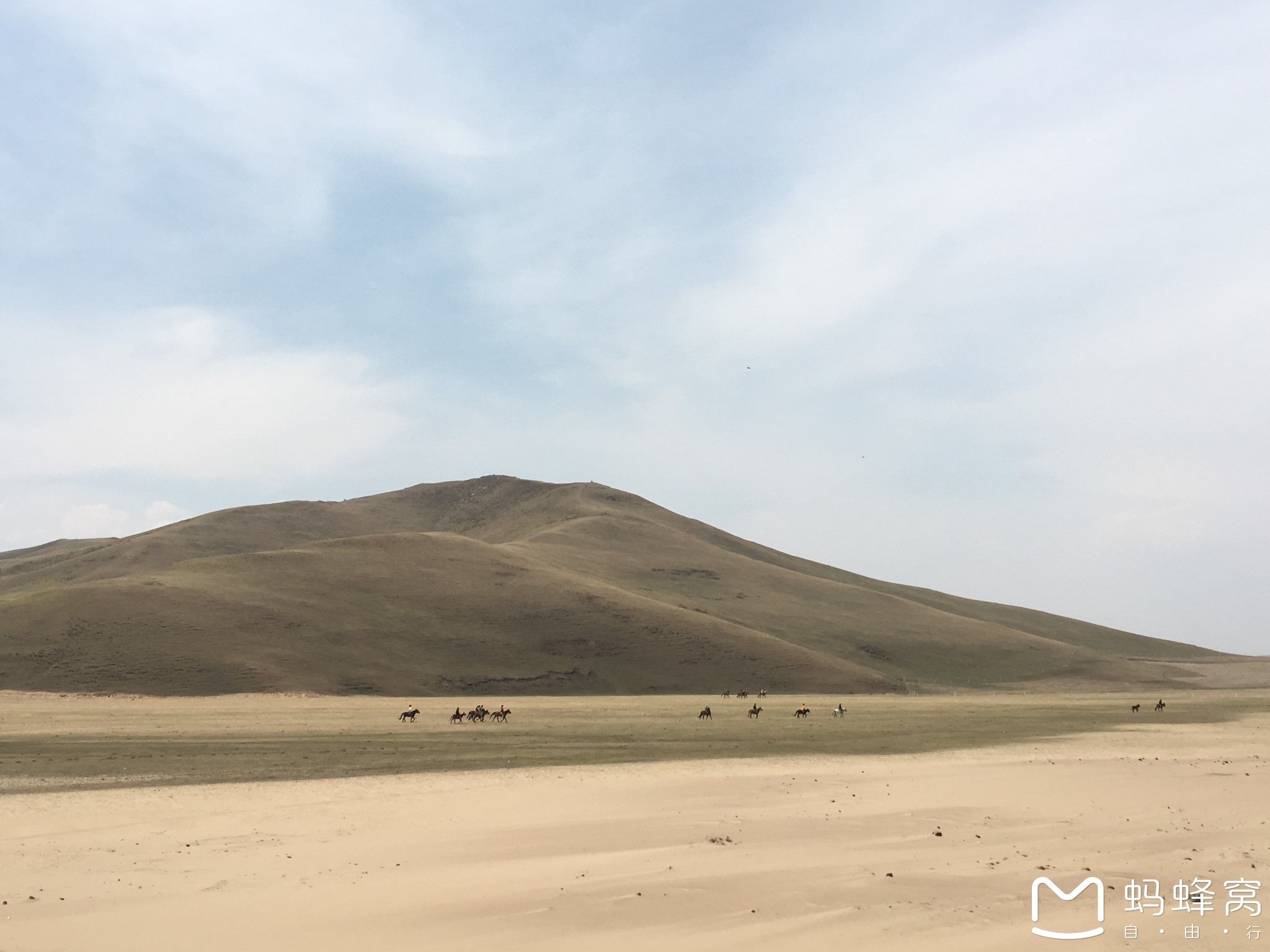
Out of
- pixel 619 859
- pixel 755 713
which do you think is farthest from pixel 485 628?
pixel 619 859

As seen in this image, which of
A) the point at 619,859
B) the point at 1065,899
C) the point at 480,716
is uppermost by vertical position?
the point at 1065,899

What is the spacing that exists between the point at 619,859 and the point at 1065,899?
571 centimetres

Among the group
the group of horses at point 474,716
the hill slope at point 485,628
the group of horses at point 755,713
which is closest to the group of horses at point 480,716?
the group of horses at point 474,716

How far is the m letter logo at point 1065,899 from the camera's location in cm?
1003

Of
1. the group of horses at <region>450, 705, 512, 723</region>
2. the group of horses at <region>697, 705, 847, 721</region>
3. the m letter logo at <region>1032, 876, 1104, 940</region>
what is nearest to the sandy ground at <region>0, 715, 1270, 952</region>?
the m letter logo at <region>1032, 876, 1104, 940</region>

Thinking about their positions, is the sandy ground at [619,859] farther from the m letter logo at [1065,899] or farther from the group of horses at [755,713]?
the group of horses at [755,713]

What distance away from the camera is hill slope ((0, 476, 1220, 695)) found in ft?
258

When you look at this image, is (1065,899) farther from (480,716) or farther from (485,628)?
(485,628)

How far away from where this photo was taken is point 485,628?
9725cm

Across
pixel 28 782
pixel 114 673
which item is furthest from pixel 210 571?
pixel 28 782

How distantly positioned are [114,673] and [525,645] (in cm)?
3563

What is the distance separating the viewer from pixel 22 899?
1170 centimetres

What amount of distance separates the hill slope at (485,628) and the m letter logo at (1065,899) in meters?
71.0

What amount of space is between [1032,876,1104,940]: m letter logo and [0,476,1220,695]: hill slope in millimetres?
70969
